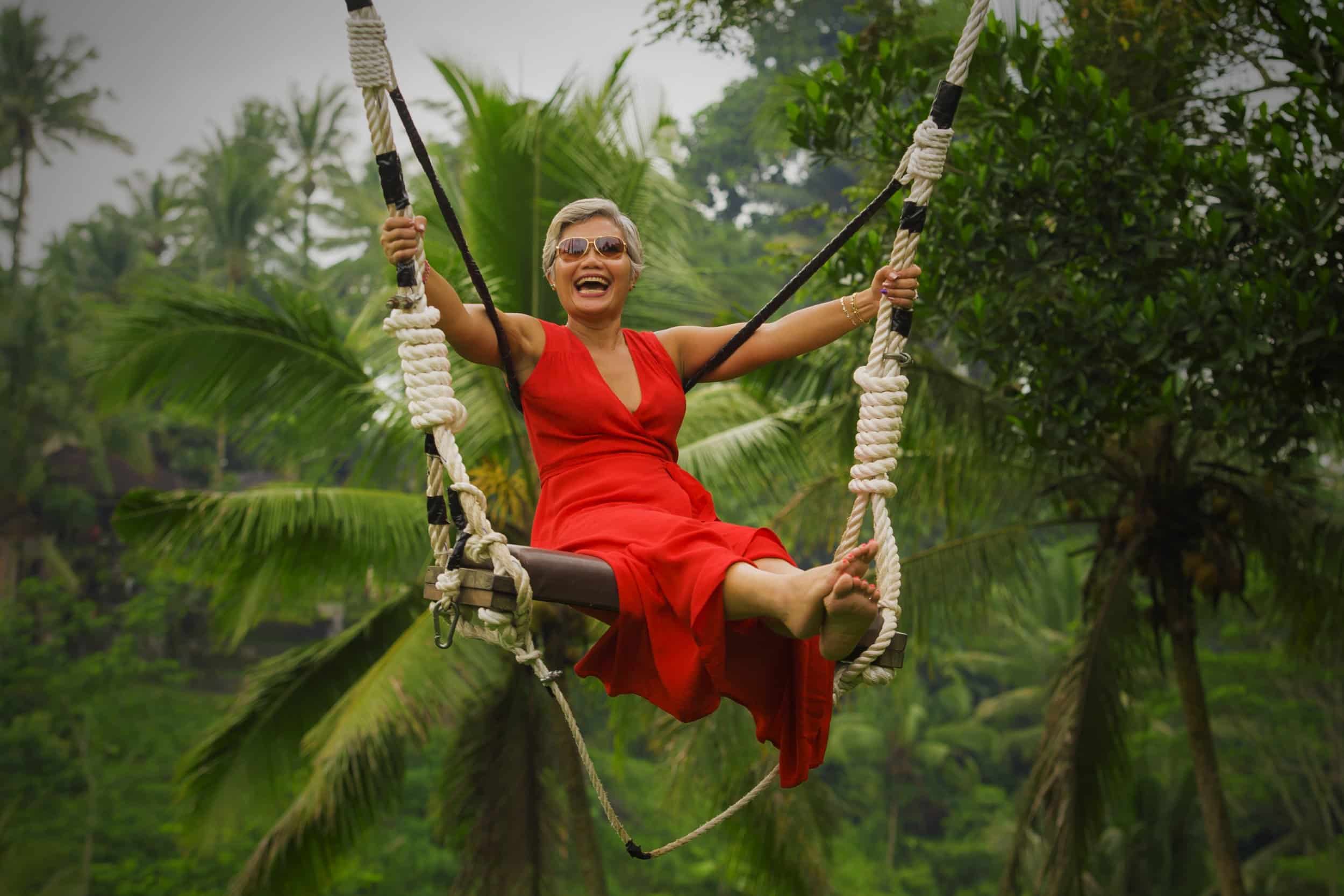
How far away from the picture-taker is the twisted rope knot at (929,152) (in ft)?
10.2

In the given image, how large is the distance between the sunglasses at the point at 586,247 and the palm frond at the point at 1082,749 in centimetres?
505

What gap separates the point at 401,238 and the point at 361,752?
564 centimetres

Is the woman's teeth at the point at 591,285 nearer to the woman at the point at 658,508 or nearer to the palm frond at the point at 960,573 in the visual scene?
the woman at the point at 658,508

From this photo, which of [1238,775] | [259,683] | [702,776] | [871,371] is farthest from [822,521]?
[1238,775]

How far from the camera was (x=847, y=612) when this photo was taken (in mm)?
2453

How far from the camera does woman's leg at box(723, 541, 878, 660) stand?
95.5 inches

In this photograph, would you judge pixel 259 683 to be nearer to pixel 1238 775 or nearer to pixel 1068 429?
pixel 1068 429

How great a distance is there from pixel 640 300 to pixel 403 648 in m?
2.36

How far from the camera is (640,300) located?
7.76 meters

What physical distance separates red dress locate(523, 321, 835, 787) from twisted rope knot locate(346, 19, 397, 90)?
66 centimetres

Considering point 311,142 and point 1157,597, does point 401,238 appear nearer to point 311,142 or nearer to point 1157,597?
point 1157,597

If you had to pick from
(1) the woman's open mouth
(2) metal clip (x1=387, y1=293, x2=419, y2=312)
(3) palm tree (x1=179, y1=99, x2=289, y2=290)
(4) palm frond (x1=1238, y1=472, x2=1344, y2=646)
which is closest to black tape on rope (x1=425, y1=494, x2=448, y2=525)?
(2) metal clip (x1=387, y1=293, x2=419, y2=312)

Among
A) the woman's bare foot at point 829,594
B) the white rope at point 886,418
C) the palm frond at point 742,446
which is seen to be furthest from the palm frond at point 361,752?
the woman's bare foot at point 829,594

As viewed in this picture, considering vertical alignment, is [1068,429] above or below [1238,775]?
above
